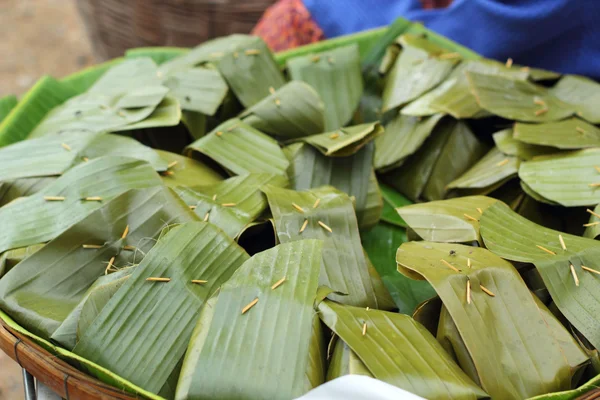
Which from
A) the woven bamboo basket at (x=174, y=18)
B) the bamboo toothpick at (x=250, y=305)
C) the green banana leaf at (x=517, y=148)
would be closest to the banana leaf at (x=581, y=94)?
the green banana leaf at (x=517, y=148)

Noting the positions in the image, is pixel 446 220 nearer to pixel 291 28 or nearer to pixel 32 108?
pixel 32 108

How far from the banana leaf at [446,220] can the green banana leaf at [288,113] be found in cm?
34

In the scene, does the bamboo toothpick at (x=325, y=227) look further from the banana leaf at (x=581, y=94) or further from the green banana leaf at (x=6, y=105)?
the green banana leaf at (x=6, y=105)

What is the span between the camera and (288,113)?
116 cm

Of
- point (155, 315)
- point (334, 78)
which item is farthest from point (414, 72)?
point (155, 315)

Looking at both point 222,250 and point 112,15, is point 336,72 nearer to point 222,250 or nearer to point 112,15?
point 222,250

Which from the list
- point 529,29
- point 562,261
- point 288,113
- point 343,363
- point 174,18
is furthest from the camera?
point 174,18

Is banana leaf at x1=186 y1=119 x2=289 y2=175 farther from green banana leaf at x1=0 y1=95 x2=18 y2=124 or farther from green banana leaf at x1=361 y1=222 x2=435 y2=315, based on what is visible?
green banana leaf at x1=0 y1=95 x2=18 y2=124

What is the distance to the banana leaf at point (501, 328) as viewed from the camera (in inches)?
27.6

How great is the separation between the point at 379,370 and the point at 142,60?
94cm

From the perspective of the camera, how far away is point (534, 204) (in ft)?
3.42

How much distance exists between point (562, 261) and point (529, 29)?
829 millimetres

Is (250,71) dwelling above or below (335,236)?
above

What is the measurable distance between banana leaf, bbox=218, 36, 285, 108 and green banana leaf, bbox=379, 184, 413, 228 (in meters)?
0.32
